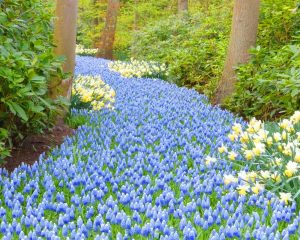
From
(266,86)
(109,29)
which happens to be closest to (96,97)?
(266,86)

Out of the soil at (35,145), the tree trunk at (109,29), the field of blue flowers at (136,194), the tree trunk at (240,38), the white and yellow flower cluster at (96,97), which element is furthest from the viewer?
the tree trunk at (109,29)

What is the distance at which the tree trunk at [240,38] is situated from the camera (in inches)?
285

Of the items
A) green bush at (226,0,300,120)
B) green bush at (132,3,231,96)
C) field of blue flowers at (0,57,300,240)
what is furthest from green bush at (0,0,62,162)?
green bush at (132,3,231,96)

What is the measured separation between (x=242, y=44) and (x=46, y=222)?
17.4ft

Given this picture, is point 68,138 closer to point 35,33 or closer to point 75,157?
point 75,157

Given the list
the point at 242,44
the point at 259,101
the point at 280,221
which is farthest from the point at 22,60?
the point at 242,44

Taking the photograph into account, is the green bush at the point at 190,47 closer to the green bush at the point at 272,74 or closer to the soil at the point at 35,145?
the green bush at the point at 272,74

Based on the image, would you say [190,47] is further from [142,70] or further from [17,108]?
[17,108]

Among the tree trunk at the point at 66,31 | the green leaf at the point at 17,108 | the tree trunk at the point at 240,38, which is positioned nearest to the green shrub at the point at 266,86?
the tree trunk at the point at 240,38

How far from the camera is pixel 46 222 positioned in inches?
107

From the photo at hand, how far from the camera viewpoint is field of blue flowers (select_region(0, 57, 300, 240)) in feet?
8.82

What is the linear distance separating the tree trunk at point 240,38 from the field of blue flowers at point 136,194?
2247 mm

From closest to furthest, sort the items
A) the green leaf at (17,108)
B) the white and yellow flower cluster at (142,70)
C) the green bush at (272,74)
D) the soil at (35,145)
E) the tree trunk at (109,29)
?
the green leaf at (17,108), the soil at (35,145), the green bush at (272,74), the white and yellow flower cluster at (142,70), the tree trunk at (109,29)

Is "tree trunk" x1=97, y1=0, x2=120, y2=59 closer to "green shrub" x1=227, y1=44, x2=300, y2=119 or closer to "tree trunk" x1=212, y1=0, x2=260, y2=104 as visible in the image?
"tree trunk" x1=212, y1=0, x2=260, y2=104
